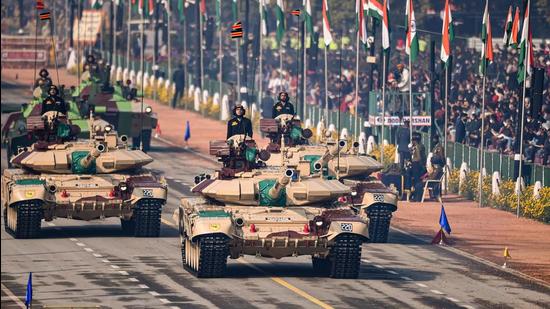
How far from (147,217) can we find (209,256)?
7.91 meters

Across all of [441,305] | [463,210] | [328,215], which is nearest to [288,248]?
[328,215]

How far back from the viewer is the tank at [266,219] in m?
34.9

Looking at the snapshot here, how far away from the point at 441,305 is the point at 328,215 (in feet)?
12.7

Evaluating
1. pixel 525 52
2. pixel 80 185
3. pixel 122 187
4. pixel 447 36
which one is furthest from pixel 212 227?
pixel 447 36

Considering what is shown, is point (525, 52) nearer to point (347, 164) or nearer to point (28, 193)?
point (347, 164)

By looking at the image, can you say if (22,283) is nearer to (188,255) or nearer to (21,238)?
(188,255)

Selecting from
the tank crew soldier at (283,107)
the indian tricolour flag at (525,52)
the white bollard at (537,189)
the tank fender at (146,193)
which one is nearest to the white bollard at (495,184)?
the white bollard at (537,189)

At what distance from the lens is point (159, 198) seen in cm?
4228

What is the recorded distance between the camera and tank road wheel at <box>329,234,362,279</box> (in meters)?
35.0

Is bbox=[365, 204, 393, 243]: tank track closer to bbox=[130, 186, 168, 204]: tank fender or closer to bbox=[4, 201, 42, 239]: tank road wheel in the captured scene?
bbox=[130, 186, 168, 204]: tank fender

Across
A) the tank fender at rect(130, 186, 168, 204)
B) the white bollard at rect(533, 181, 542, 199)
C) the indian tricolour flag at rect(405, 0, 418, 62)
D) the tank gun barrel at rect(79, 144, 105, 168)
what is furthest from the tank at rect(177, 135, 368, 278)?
the indian tricolour flag at rect(405, 0, 418, 62)

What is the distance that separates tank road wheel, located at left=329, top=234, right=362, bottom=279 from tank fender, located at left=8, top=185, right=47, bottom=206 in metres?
8.43

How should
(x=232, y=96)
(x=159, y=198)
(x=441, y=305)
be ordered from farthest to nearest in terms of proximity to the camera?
(x=232, y=96), (x=159, y=198), (x=441, y=305)

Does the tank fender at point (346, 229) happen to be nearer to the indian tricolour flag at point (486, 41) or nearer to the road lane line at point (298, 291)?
the road lane line at point (298, 291)
